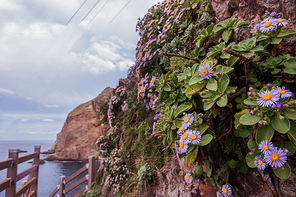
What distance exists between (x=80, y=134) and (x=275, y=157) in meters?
12.6

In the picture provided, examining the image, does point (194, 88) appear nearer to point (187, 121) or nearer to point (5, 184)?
point (187, 121)

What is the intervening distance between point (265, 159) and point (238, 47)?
1.90 ft

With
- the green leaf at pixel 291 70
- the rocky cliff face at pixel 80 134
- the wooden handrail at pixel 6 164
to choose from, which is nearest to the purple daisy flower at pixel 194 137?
the green leaf at pixel 291 70

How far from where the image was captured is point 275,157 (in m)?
0.63

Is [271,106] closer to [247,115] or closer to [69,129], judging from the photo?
[247,115]

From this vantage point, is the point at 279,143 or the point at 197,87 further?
the point at 197,87

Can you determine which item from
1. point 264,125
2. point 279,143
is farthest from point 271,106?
point 279,143

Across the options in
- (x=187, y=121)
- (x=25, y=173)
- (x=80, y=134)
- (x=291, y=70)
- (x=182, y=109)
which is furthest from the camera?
(x=80, y=134)

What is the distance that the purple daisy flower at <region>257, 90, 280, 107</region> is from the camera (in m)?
0.63

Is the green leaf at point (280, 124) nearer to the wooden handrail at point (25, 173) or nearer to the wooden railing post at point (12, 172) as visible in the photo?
the wooden railing post at point (12, 172)

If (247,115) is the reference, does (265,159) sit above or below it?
below

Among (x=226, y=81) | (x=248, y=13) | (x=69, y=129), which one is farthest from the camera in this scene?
(x=69, y=129)

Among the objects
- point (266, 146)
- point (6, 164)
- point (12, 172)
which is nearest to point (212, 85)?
point (266, 146)

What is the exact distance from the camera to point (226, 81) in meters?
0.82
